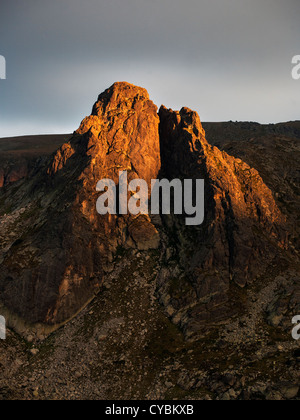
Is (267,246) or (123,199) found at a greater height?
(123,199)

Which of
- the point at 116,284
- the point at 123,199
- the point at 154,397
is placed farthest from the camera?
the point at 123,199

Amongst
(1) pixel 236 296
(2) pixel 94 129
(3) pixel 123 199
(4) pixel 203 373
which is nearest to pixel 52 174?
(2) pixel 94 129

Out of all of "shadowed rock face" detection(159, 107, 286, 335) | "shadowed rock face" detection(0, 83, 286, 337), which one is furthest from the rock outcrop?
"shadowed rock face" detection(159, 107, 286, 335)

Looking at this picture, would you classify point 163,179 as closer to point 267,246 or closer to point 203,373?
point 267,246

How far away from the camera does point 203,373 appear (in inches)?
1545

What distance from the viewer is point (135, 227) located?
6544 centimetres

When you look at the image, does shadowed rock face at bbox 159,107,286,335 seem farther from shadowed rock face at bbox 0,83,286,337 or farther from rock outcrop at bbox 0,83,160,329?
rock outcrop at bbox 0,83,160,329

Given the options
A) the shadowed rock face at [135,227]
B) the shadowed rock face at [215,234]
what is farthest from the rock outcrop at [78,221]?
the shadowed rock face at [215,234]

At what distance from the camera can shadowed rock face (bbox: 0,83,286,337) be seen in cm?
5334

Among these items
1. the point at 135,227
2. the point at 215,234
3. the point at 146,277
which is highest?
the point at 135,227

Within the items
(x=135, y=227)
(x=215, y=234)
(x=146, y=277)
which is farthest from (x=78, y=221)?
(x=215, y=234)

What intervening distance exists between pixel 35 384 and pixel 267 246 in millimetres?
46734

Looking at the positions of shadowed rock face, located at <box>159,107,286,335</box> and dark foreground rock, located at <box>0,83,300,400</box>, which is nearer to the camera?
dark foreground rock, located at <box>0,83,300,400</box>

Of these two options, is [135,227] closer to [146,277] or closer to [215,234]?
[146,277]
